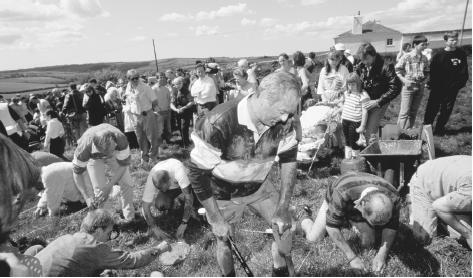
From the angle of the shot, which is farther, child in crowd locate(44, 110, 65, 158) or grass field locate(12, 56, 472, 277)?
child in crowd locate(44, 110, 65, 158)

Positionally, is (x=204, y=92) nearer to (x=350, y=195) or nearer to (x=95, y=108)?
(x=95, y=108)

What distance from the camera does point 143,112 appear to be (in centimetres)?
780

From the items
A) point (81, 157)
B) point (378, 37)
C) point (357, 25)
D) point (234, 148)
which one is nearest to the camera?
point (234, 148)

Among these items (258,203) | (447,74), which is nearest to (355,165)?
(258,203)

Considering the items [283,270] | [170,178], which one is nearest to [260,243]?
[283,270]

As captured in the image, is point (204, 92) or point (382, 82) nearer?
point (382, 82)

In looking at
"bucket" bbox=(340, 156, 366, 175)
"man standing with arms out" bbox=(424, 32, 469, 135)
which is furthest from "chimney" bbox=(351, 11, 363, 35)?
"bucket" bbox=(340, 156, 366, 175)

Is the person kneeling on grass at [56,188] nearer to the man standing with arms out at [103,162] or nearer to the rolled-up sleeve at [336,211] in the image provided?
the man standing with arms out at [103,162]

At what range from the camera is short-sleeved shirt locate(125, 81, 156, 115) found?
766cm

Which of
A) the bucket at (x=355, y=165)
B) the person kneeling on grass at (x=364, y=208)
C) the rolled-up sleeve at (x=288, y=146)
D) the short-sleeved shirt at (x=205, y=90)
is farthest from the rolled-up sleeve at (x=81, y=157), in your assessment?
the short-sleeved shirt at (x=205, y=90)

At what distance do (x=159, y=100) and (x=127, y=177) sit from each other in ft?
13.6

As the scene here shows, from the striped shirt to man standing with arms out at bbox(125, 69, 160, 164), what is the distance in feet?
13.7

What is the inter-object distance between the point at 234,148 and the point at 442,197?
2.21 metres

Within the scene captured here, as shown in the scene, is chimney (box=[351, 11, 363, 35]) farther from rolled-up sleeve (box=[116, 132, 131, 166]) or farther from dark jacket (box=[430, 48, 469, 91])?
rolled-up sleeve (box=[116, 132, 131, 166])
